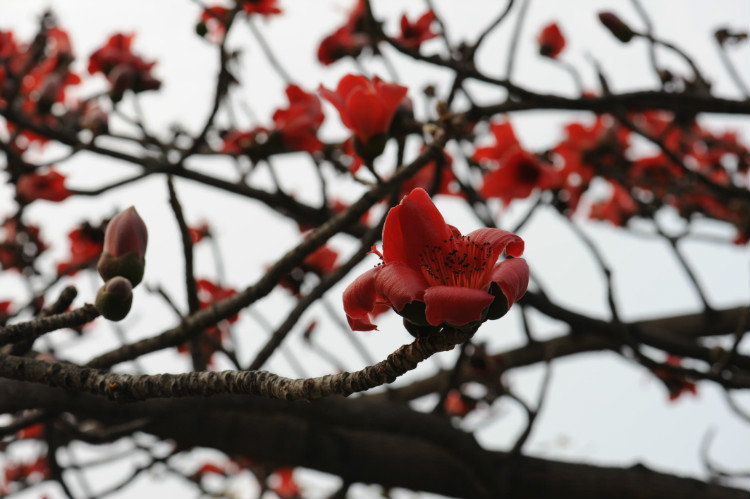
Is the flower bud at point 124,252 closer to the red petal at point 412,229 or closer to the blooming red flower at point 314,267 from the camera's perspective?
the red petal at point 412,229

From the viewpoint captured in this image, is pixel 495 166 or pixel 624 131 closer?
pixel 495 166

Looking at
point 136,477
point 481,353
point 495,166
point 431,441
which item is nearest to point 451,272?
point 431,441

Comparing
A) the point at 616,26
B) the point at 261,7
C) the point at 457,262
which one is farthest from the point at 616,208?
the point at 457,262

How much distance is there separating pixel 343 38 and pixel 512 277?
1710 millimetres

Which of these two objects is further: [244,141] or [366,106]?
[244,141]

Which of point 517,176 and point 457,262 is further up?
point 517,176

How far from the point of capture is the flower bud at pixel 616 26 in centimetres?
167

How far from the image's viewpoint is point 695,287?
1.80 metres

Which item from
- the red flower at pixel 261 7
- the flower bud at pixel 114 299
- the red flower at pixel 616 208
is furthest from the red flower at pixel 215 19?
the red flower at pixel 616 208

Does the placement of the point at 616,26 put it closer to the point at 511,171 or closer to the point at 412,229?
the point at 511,171

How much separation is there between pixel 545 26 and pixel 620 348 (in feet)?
4.75

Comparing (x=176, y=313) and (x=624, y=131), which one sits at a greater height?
(x=624, y=131)

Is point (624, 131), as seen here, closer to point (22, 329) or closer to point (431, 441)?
point (431, 441)

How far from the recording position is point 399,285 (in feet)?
2.03
